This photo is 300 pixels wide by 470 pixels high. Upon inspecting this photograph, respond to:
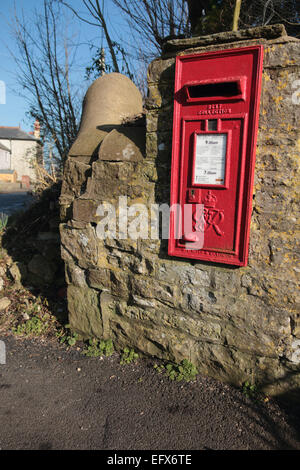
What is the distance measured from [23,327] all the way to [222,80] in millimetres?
2969

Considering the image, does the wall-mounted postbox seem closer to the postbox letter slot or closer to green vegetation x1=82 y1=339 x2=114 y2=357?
the postbox letter slot

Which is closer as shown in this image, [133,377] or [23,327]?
[133,377]

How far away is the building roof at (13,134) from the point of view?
37.7m

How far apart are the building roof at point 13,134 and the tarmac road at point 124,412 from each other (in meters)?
39.4

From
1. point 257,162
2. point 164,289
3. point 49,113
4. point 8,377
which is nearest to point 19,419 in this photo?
point 8,377

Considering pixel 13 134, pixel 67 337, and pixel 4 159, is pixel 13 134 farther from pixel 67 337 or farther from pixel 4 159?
pixel 67 337

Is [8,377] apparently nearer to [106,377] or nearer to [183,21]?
[106,377]

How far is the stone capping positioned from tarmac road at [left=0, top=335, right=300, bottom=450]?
2.49 m

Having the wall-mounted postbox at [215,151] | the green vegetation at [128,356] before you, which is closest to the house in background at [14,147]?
the green vegetation at [128,356]

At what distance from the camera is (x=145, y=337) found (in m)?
2.77

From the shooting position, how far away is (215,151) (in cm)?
220

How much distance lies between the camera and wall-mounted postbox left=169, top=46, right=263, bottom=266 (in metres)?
2.06

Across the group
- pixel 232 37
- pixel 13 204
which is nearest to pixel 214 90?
pixel 232 37

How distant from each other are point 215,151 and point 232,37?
739mm
